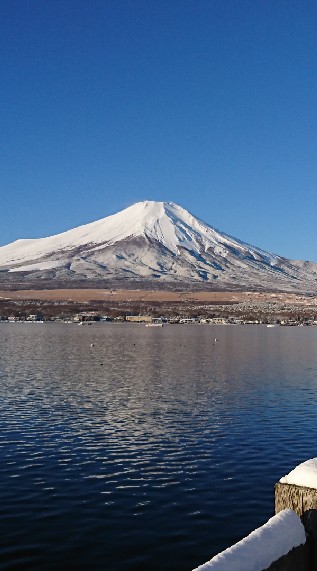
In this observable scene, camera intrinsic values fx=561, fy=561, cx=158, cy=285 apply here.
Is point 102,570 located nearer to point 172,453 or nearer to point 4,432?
point 172,453

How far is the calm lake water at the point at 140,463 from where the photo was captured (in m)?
→ 15.2

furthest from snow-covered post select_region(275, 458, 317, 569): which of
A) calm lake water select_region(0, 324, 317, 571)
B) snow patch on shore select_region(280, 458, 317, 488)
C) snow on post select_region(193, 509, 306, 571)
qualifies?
calm lake water select_region(0, 324, 317, 571)

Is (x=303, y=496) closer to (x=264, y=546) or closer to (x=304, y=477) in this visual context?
(x=304, y=477)

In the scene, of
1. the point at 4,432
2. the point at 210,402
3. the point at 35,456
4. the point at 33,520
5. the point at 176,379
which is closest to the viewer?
the point at 33,520

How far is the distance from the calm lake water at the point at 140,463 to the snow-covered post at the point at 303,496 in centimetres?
696

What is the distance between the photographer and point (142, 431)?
2892cm

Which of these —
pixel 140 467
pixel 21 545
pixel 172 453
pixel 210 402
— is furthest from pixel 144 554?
pixel 210 402

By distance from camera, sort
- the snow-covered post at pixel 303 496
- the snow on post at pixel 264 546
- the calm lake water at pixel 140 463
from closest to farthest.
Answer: the snow on post at pixel 264 546
the snow-covered post at pixel 303 496
the calm lake water at pixel 140 463

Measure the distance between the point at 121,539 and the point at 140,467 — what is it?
24.0 ft

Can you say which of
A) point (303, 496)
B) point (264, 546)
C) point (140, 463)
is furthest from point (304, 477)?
point (140, 463)

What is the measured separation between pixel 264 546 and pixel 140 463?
17.0 meters

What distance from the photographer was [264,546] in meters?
6.86

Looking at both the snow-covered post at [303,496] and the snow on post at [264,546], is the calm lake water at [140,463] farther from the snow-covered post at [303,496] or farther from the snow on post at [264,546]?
the snow on post at [264,546]

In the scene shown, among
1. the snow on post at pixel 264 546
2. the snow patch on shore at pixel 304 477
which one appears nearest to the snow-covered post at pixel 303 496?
the snow patch on shore at pixel 304 477
